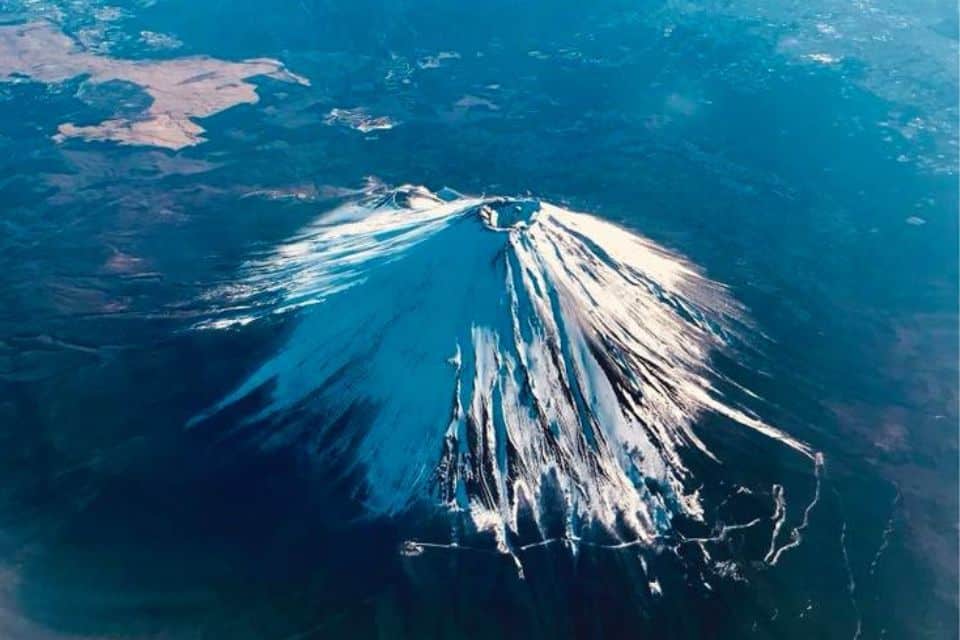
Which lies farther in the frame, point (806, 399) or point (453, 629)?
point (806, 399)

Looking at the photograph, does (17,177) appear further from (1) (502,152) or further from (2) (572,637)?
(2) (572,637)

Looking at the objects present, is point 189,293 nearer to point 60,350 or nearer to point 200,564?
point 60,350

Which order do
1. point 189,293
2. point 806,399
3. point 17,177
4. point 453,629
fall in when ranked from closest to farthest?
point 453,629
point 806,399
point 189,293
point 17,177

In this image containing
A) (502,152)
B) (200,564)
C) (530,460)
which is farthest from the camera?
(502,152)

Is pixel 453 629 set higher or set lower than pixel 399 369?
lower

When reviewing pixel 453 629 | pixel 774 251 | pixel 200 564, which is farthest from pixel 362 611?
pixel 774 251

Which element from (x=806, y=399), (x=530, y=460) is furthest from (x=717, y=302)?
(x=530, y=460)
